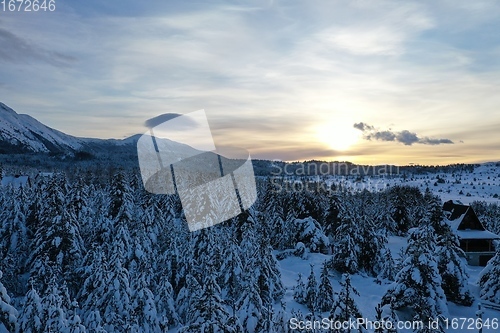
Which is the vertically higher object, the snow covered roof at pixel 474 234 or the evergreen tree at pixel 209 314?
the evergreen tree at pixel 209 314

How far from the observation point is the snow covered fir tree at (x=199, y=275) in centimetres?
1564

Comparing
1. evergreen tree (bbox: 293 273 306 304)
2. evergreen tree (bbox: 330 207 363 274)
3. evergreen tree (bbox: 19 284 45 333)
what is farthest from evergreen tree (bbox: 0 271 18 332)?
evergreen tree (bbox: 330 207 363 274)

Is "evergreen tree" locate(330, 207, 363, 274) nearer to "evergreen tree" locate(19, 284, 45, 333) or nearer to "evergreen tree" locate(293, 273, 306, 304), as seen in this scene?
"evergreen tree" locate(293, 273, 306, 304)

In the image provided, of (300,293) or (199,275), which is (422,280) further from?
(199,275)

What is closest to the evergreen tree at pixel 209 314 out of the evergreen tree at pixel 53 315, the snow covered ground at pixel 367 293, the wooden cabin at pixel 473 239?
the evergreen tree at pixel 53 315

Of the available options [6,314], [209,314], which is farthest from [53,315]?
[209,314]

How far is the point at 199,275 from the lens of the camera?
2586 cm

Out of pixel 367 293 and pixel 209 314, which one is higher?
pixel 209 314

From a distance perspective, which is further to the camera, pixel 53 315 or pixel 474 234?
pixel 474 234

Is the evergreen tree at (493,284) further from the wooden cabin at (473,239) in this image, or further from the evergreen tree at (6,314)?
the evergreen tree at (6,314)

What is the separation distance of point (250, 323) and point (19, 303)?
604 inches

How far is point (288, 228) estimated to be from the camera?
52875mm

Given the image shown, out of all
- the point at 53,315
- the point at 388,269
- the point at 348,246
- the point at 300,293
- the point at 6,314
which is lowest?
the point at 300,293

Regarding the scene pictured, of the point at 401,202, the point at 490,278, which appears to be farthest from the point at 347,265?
the point at 401,202
